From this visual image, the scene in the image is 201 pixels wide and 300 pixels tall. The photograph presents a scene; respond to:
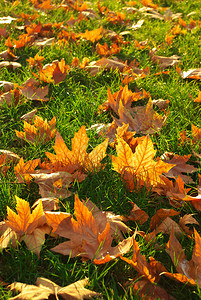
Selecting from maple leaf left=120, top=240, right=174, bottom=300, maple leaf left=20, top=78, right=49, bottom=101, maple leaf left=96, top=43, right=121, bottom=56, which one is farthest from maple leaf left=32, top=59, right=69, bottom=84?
maple leaf left=120, top=240, right=174, bottom=300

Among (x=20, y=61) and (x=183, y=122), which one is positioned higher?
(x=20, y=61)

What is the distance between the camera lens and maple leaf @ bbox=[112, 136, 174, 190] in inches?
54.7

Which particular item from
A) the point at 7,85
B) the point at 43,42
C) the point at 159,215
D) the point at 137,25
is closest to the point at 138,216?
the point at 159,215

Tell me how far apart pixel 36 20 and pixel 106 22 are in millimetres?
884

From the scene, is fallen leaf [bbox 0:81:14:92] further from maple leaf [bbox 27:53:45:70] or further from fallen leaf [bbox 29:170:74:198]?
fallen leaf [bbox 29:170:74:198]

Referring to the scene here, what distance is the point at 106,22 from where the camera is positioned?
3645 mm

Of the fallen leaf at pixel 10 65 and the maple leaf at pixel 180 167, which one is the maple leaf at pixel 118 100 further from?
the fallen leaf at pixel 10 65

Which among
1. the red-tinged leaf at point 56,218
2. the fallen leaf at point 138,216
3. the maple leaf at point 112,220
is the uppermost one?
the red-tinged leaf at point 56,218

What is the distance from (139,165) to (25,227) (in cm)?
62

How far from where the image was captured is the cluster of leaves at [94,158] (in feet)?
3.69

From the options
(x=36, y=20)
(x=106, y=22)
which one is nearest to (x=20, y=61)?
(x=36, y=20)

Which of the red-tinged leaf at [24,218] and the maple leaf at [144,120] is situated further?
the maple leaf at [144,120]

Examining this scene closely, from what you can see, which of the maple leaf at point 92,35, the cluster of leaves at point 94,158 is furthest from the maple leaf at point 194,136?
the maple leaf at point 92,35

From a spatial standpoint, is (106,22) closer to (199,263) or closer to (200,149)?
(200,149)
